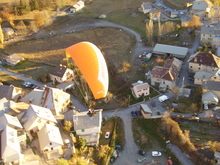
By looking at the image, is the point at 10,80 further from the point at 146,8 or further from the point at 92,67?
the point at 146,8

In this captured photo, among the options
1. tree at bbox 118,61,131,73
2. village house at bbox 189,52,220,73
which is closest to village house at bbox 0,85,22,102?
tree at bbox 118,61,131,73

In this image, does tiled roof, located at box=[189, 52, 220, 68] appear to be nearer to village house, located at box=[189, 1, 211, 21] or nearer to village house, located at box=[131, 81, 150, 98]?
village house, located at box=[131, 81, 150, 98]

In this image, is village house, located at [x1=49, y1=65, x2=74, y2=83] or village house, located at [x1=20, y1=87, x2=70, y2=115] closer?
village house, located at [x1=20, y1=87, x2=70, y2=115]

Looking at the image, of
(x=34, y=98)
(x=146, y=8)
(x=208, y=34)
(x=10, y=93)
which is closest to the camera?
(x=34, y=98)

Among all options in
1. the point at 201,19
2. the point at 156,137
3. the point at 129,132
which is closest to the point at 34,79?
the point at 129,132

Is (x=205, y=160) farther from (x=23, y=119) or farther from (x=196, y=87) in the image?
(x=23, y=119)

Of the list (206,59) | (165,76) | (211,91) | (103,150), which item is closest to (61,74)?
(165,76)
